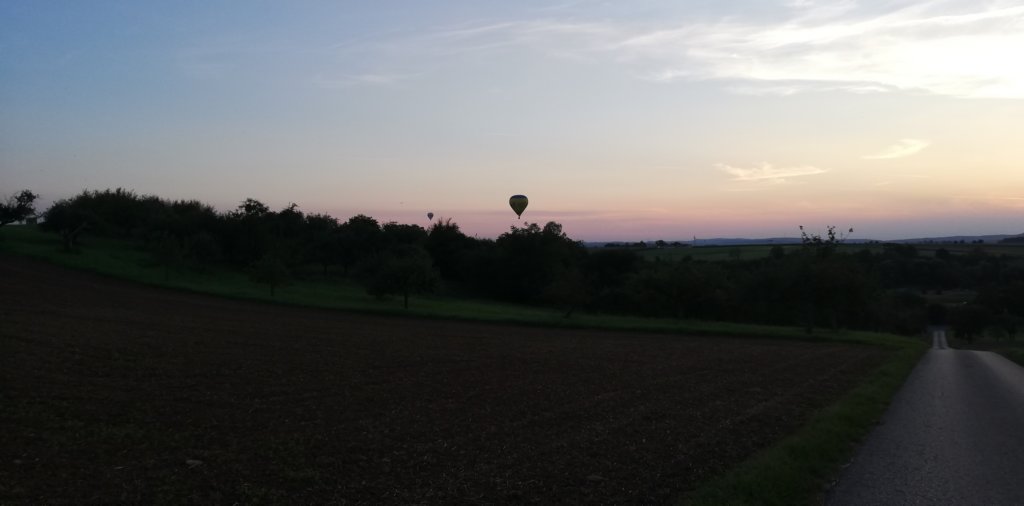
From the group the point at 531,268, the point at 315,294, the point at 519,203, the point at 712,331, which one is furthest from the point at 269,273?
the point at 531,268

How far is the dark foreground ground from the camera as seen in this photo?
28.5ft

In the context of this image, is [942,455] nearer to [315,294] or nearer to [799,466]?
[799,466]

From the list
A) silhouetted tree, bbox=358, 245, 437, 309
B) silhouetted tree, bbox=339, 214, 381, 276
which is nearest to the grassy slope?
silhouetted tree, bbox=358, 245, 437, 309

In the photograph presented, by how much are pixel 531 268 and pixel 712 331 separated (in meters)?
40.3

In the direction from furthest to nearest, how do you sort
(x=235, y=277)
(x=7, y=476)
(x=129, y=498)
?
(x=235, y=277) < (x=7, y=476) < (x=129, y=498)

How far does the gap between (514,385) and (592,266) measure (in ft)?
255

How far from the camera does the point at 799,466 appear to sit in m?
10.4

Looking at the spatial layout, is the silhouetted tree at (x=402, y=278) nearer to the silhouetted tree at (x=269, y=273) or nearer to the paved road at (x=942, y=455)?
the silhouetted tree at (x=269, y=273)

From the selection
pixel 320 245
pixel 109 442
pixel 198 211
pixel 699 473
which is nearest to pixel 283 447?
pixel 109 442

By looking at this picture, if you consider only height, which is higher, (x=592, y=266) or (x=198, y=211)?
(x=198, y=211)

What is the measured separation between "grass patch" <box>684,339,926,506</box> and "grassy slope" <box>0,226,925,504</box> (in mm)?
13

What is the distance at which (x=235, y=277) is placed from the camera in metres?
68.2

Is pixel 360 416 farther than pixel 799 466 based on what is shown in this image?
Yes

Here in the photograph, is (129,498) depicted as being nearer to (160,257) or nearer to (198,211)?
(160,257)
